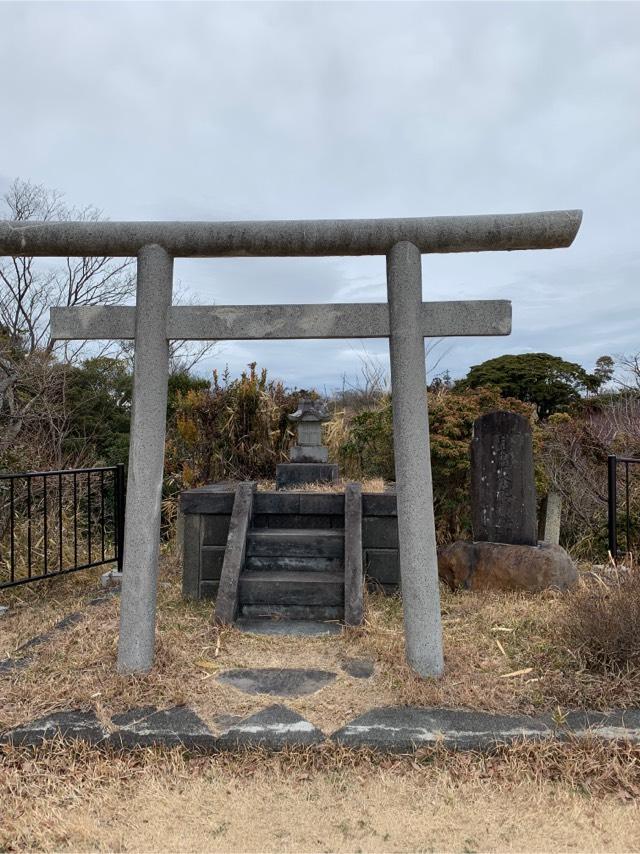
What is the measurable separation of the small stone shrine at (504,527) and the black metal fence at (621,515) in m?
1.32

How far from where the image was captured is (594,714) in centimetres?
292

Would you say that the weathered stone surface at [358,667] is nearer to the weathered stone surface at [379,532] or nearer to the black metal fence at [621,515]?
the weathered stone surface at [379,532]

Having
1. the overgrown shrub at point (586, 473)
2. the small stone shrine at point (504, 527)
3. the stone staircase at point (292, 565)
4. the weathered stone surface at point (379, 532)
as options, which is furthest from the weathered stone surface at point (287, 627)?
the overgrown shrub at point (586, 473)

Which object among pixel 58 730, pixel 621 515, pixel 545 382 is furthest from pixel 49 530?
pixel 545 382

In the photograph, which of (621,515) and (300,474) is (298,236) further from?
(621,515)

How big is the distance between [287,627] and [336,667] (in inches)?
35.3

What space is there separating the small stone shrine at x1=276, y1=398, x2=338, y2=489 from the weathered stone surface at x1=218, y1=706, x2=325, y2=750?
3.59 metres

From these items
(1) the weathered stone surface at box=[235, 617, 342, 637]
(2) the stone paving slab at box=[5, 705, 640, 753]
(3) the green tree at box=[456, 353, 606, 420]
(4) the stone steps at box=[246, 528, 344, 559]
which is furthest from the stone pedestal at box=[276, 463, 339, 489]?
(3) the green tree at box=[456, 353, 606, 420]

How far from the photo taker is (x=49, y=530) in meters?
7.18

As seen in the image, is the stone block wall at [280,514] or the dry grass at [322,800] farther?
the stone block wall at [280,514]

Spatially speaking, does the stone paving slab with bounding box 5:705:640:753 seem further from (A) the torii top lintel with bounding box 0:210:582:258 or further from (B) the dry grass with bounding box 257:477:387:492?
(B) the dry grass with bounding box 257:477:387:492

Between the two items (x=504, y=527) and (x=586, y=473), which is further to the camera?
(x=586, y=473)

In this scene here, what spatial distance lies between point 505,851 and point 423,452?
1944 millimetres

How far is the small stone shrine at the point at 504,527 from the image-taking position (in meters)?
4.92
